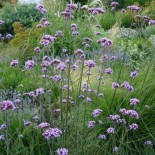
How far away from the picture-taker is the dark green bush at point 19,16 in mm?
9586

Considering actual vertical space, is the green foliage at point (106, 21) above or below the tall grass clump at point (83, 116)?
below

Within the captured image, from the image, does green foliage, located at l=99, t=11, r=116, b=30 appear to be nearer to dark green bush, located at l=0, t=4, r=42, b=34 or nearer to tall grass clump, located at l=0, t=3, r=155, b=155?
dark green bush, located at l=0, t=4, r=42, b=34

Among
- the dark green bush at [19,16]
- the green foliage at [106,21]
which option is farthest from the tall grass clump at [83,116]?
the green foliage at [106,21]

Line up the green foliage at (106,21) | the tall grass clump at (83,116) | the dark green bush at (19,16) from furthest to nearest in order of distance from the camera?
the green foliage at (106,21) < the dark green bush at (19,16) < the tall grass clump at (83,116)

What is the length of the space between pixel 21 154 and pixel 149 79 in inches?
75.1

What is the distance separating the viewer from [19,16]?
9.72 metres

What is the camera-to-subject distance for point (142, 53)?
6.72 m

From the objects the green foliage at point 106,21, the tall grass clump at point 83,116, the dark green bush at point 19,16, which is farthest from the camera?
the green foliage at point 106,21

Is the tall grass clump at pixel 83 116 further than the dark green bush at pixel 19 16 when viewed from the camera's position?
No

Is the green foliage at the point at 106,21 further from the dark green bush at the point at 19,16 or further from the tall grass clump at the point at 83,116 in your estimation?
the tall grass clump at the point at 83,116

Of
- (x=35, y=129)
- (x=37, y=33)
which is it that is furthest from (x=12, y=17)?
(x=35, y=129)

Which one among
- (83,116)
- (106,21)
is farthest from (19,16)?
(83,116)

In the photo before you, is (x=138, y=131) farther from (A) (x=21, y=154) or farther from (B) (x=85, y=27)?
(B) (x=85, y=27)

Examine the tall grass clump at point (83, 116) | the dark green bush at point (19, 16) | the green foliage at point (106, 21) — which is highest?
the tall grass clump at point (83, 116)
